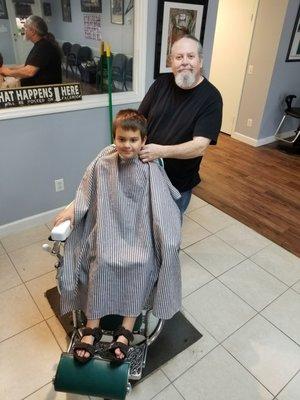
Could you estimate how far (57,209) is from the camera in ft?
7.73

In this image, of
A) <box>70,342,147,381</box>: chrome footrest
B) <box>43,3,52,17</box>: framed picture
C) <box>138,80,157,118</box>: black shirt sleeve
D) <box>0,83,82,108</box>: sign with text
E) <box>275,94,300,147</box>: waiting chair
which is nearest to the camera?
<box>70,342,147,381</box>: chrome footrest

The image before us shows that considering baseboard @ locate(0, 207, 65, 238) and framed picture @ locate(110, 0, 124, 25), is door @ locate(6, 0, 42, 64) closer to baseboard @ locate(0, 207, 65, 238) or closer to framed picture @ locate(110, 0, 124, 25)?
framed picture @ locate(110, 0, 124, 25)

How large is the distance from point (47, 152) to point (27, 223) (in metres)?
0.57

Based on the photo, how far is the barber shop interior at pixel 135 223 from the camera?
1.22 metres

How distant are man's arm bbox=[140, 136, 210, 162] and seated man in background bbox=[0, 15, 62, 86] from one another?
1192mm

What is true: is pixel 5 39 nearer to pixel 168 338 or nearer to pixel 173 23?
pixel 173 23

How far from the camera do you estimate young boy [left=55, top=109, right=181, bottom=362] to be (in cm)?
119

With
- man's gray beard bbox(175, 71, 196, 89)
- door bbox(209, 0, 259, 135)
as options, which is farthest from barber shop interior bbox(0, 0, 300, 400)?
door bbox(209, 0, 259, 135)

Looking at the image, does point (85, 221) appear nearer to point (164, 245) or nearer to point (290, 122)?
point (164, 245)

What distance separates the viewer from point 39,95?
6.37ft

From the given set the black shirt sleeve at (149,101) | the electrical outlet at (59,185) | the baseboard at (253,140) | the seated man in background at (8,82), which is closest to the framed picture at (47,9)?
the seated man in background at (8,82)

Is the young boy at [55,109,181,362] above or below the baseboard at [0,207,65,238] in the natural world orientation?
above

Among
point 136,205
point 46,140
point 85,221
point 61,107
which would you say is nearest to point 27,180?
point 46,140

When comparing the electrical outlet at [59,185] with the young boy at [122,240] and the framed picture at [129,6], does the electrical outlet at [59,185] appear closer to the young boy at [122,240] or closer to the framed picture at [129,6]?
the young boy at [122,240]
